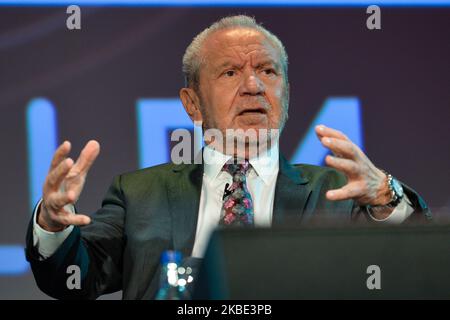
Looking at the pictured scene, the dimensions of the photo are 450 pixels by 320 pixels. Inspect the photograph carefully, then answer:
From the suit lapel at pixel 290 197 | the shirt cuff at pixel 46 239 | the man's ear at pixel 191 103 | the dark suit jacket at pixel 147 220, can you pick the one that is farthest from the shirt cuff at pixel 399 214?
the man's ear at pixel 191 103

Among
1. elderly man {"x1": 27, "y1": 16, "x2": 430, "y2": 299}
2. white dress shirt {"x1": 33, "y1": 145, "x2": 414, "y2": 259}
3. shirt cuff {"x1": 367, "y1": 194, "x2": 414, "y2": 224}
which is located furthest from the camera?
white dress shirt {"x1": 33, "y1": 145, "x2": 414, "y2": 259}

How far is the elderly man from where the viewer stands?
201 centimetres

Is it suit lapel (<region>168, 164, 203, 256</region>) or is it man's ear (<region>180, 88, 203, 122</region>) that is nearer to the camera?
suit lapel (<region>168, 164, 203, 256</region>)

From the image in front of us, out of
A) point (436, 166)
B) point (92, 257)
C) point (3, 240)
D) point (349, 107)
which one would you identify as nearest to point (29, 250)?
point (92, 257)

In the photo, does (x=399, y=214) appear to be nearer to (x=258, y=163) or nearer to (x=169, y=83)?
(x=258, y=163)

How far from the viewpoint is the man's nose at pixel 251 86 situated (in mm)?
2232

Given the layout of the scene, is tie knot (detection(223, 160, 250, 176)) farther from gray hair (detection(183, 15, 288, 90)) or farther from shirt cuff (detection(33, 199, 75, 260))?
shirt cuff (detection(33, 199, 75, 260))

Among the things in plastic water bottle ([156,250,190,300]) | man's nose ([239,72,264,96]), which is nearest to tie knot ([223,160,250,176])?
man's nose ([239,72,264,96])

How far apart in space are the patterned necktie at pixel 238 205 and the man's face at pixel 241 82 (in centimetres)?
16

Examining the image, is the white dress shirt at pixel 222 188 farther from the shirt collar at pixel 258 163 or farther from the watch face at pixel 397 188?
the watch face at pixel 397 188

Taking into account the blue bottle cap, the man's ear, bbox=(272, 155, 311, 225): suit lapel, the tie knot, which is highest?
the man's ear

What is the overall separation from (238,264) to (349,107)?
1.64 m

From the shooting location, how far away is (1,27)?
8.93 feet
